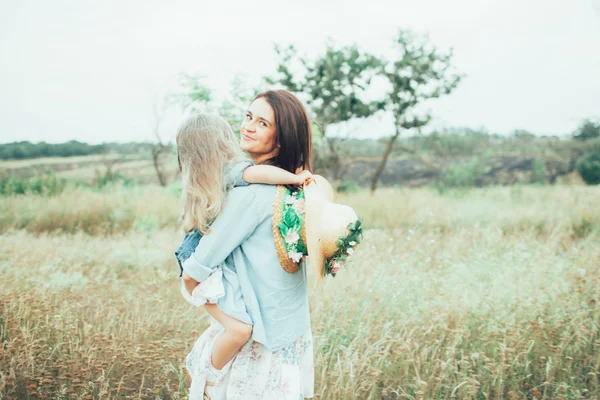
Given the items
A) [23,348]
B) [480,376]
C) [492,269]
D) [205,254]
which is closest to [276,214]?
[205,254]

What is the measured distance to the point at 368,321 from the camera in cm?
369

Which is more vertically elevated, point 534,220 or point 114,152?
point 114,152

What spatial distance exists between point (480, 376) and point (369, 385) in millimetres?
804

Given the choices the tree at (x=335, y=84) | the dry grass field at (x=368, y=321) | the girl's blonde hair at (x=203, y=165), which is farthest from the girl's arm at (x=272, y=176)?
the tree at (x=335, y=84)

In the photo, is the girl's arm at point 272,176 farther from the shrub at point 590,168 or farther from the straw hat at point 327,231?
the shrub at point 590,168

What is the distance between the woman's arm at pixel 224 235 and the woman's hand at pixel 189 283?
0.01m

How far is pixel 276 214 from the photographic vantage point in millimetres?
1918

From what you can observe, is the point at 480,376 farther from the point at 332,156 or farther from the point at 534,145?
the point at 534,145

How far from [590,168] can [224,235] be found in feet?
55.3

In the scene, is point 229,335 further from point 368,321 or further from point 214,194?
point 368,321

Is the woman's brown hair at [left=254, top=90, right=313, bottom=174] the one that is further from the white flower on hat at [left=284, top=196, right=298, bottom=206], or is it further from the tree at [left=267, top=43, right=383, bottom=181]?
the tree at [left=267, top=43, right=383, bottom=181]

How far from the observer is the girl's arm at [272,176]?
191 cm

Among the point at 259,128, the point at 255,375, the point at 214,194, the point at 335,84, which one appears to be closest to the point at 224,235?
the point at 214,194

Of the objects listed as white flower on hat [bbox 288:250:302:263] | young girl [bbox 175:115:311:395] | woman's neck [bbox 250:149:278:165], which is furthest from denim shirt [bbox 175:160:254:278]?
white flower on hat [bbox 288:250:302:263]
